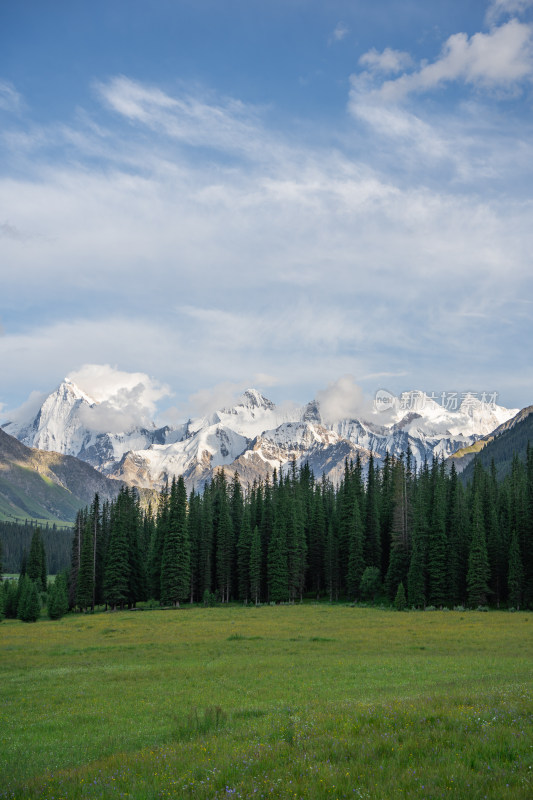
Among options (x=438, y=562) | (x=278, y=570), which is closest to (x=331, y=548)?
(x=278, y=570)

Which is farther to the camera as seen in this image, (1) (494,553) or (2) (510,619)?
(1) (494,553)

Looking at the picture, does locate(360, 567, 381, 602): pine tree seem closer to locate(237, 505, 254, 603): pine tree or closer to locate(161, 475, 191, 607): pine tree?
locate(237, 505, 254, 603): pine tree

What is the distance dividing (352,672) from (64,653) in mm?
24185

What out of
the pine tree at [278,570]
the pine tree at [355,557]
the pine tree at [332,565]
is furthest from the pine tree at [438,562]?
the pine tree at [278,570]

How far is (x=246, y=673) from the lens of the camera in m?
29.1

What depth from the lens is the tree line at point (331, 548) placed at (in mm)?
77625

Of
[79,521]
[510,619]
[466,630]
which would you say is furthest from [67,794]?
[79,521]

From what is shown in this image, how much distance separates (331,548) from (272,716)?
8117 centimetres

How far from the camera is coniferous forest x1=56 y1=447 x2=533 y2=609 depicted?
77625 mm

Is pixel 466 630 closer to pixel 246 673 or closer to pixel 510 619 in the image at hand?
pixel 510 619

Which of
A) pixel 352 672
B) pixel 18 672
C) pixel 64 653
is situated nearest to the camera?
pixel 352 672

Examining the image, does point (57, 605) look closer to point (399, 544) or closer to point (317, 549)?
point (317, 549)

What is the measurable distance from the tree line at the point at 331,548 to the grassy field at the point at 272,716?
105 ft

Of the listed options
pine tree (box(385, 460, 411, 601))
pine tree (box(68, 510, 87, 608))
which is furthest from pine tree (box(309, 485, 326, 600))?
pine tree (box(68, 510, 87, 608))
